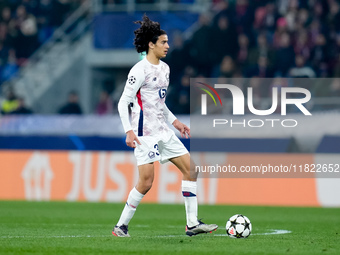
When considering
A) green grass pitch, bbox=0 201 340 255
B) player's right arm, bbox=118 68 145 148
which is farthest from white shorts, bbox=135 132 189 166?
green grass pitch, bbox=0 201 340 255

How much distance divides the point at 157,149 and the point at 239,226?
1.23 metres

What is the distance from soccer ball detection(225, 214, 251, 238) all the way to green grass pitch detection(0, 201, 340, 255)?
0.35 ft

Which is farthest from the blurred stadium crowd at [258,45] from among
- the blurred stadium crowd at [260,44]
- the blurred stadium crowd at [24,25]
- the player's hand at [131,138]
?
the player's hand at [131,138]

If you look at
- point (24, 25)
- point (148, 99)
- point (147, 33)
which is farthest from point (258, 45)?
point (148, 99)

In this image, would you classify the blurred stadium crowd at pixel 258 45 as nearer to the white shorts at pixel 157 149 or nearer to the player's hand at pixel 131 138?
the white shorts at pixel 157 149

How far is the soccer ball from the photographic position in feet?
26.4

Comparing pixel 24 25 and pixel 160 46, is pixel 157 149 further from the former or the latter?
pixel 24 25

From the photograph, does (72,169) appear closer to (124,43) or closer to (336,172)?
(336,172)

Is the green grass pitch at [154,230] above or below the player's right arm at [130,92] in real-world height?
below

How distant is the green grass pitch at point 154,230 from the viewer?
7195 millimetres

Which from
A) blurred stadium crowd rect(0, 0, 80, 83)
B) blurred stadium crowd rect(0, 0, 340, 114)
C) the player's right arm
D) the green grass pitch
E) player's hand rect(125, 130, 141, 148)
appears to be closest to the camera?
the green grass pitch

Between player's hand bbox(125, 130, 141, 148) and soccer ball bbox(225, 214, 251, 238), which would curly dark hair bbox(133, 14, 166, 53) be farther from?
soccer ball bbox(225, 214, 251, 238)

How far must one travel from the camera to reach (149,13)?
878 inches

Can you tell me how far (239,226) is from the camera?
26.5ft
